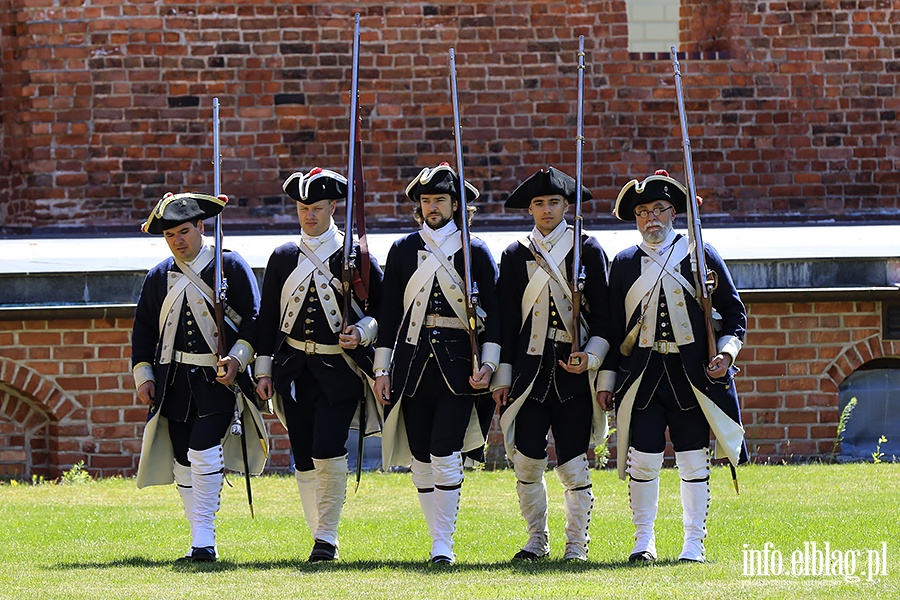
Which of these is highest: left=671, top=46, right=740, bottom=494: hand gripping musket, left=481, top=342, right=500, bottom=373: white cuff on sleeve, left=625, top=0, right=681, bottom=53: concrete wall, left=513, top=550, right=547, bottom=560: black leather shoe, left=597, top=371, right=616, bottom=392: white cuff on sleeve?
left=625, top=0, right=681, bottom=53: concrete wall

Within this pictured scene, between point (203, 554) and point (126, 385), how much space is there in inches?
146

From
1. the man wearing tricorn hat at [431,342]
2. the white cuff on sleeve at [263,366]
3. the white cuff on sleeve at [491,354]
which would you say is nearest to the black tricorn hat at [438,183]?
the man wearing tricorn hat at [431,342]

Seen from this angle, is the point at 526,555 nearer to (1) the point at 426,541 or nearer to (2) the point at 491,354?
(1) the point at 426,541

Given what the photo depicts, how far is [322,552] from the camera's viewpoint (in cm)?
765

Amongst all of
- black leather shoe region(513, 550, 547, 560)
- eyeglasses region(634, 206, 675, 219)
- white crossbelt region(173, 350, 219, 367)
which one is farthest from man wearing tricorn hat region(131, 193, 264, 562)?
eyeglasses region(634, 206, 675, 219)

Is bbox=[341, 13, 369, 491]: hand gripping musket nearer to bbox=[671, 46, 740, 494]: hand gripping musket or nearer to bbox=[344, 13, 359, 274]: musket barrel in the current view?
bbox=[344, 13, 359, 274]: musket barrel

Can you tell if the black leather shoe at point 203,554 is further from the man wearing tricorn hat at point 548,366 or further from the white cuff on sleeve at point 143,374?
the man wearing tricorn hat at point 548,366

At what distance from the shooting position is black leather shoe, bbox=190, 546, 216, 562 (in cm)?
754

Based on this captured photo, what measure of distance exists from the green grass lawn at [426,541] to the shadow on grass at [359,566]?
11 millimetres

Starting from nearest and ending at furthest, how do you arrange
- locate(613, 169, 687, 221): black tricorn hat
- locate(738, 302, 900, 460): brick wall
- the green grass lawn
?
1. the green grass lawn
2. locate(613, 169, 687, 221): black tricorn hat
3. locate(738, 302, 900, 460): brick wall

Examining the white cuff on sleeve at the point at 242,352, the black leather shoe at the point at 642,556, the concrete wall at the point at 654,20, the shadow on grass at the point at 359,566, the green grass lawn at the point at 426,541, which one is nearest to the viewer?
the green grass lawn at the point at 426,541

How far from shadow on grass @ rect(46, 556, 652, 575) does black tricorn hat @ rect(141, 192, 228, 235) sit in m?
1.57

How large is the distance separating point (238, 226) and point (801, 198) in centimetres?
510

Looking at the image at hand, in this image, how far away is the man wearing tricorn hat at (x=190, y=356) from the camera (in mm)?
7695
